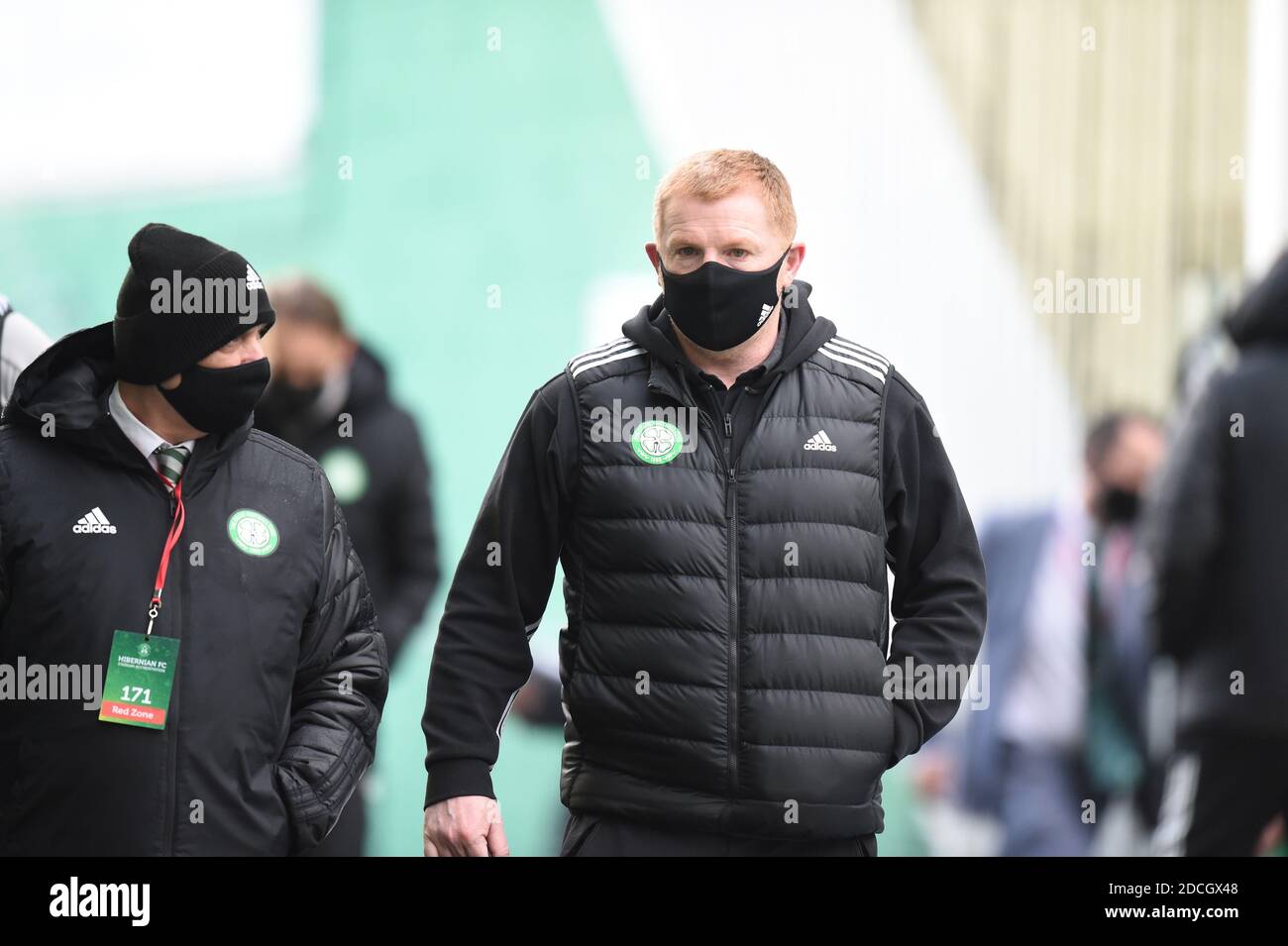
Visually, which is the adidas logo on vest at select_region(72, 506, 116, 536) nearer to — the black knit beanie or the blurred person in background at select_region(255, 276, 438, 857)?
the black knit beanie

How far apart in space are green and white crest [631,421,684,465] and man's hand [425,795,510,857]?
2.48 ft

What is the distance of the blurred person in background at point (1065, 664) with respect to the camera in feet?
21.6

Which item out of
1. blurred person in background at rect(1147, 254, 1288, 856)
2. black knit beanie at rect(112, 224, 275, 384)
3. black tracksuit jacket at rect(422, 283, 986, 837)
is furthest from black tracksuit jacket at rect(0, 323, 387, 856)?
blurred person in background at rect(1147, 254, 1288, 856)

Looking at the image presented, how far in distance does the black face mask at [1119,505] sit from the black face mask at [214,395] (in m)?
4.25

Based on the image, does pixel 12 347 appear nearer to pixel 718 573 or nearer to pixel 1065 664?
pixel 718 573

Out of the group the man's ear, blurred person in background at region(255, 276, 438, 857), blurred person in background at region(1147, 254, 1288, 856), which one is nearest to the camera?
the man's ear

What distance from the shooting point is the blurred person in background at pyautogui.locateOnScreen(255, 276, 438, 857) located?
595 cm

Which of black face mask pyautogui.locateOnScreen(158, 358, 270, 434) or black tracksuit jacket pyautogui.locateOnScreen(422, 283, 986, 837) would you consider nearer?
black face mask pyautogui.locateOnScreen(158, 358, 270, 434)

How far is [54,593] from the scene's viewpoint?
305 centimetres

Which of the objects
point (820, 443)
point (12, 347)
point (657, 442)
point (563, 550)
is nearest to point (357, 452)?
point (12, 347)

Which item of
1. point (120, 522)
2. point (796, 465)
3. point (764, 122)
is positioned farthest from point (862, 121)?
point (120, 522)

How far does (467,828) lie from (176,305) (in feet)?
3.75

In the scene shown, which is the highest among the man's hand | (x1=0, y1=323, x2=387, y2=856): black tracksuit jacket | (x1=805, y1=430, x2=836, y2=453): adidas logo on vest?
(x1=805, y1=430, x2=836, y2=453): adidas logo on vest
